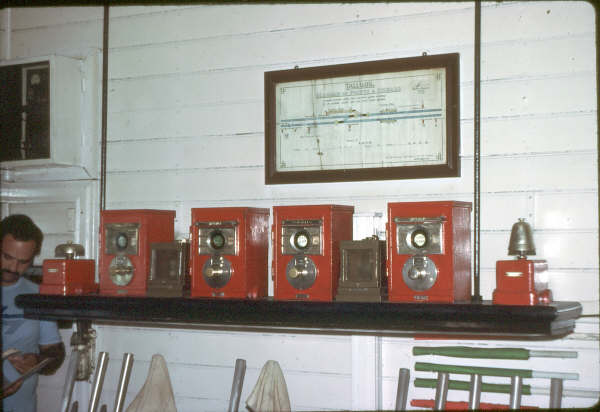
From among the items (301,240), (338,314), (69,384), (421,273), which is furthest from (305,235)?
(69,384)

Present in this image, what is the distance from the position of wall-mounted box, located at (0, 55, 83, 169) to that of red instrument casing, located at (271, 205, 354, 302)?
1.16 meters

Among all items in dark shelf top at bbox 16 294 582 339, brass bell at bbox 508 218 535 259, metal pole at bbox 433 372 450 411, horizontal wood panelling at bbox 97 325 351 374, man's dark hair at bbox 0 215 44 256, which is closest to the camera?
dark shelf top at bbox 16 294 582 339

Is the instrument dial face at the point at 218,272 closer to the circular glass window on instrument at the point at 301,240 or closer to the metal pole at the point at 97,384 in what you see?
the circular glass window on instrument at the point at 301,240

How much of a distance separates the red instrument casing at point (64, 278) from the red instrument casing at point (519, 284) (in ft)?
5.22

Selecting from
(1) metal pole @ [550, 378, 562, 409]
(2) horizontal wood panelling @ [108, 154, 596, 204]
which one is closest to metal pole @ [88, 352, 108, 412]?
(2) horizontal wood panelling @ [108, 154, 596, 204]

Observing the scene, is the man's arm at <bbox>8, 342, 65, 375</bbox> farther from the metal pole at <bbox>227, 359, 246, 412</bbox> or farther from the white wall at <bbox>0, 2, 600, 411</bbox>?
the metal pole at <bbox>227, 359, 246, 412</bbox>

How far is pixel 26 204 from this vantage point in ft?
10.1

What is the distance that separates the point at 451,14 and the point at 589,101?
0.58m

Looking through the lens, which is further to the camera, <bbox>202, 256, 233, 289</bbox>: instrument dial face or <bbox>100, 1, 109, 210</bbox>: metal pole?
<bbox>100, 1, 109, 210</bbox>: metal pole

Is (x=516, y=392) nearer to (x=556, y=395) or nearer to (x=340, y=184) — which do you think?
(x=556, y=395)

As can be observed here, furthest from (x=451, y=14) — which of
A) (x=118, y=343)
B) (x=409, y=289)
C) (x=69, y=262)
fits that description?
(x=118, y=343)

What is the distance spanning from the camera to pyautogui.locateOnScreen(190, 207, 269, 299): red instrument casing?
2336 mm

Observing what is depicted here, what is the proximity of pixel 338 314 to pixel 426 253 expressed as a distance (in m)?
0.35

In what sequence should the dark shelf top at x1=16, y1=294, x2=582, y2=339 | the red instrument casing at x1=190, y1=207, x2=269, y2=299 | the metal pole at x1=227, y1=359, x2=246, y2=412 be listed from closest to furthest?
the dark shelf top at x1=16, y1=294, x2=582, y2=339
the red instrument casing at x1=190, y1=207, x2=269, y2=299
the metal pole at x1=227, y1=359, x2=246, y2=412
